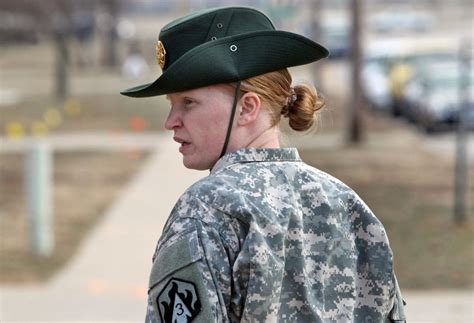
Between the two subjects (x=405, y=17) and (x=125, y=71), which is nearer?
(x=125, y=71)

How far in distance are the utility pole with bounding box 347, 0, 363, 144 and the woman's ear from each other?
18.5m

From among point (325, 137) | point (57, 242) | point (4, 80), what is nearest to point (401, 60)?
point (325, 137)

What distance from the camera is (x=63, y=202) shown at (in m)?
14.3

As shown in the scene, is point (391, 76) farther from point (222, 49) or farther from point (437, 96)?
point (222, 49)

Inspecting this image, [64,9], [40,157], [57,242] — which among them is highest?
[64,9]

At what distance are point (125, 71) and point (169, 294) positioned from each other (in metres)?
42.0

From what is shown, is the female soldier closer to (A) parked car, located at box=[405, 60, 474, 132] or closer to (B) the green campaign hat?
(B) the green campaign hat

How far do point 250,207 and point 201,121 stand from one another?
0.23 m

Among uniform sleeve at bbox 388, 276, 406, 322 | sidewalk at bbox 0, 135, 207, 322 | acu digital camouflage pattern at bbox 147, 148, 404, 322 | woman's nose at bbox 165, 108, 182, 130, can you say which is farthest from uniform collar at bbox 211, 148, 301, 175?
sidewalk at bbox 0, 135, 207, 322

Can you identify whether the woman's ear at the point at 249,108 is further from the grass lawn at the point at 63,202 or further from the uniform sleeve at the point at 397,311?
the grass lawn at the point at 63,202

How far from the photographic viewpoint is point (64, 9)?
3988 cm

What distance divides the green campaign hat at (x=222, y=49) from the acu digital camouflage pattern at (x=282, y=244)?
0.18 meters

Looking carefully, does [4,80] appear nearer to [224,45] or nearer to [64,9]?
[64,9]

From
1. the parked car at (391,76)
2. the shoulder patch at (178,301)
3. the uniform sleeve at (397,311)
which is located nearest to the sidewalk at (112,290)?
the uniform sleeve at (397,311)
